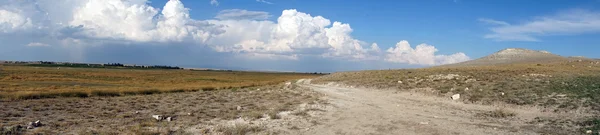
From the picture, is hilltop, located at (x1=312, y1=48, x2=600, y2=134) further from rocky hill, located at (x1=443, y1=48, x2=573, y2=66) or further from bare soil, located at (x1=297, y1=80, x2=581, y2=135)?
rocky hill, located at (x1=443, y1=48, x2=573, y2=66)

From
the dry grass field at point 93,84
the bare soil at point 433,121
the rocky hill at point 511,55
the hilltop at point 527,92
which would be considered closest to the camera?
the bare soil at point 433,121

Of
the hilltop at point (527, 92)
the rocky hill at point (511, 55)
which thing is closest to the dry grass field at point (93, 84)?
the hilltop at point (527, 92)

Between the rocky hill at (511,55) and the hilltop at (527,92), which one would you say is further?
the rocky hill at (511,55)

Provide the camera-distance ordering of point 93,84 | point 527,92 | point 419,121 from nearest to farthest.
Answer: point 419,121
point 527,92
point 93,84

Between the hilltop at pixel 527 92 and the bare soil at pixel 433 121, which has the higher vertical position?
the hilltop at pixel 527 92

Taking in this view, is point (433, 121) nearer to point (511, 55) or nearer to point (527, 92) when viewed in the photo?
point (527, 92)

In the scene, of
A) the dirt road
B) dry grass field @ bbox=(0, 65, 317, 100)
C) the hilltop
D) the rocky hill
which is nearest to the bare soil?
the dirt road

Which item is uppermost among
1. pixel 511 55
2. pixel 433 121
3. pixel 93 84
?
pixel 511 55

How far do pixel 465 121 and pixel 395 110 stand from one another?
4.13 m

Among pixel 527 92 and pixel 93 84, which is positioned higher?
pixel 527 92

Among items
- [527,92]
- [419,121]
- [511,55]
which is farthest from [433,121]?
[511,55]

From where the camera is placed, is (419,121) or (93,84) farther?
(93,84)

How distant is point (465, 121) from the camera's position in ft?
54.6

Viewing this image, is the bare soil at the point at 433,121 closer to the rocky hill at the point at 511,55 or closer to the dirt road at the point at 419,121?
the dirt road at the point at 419,121
